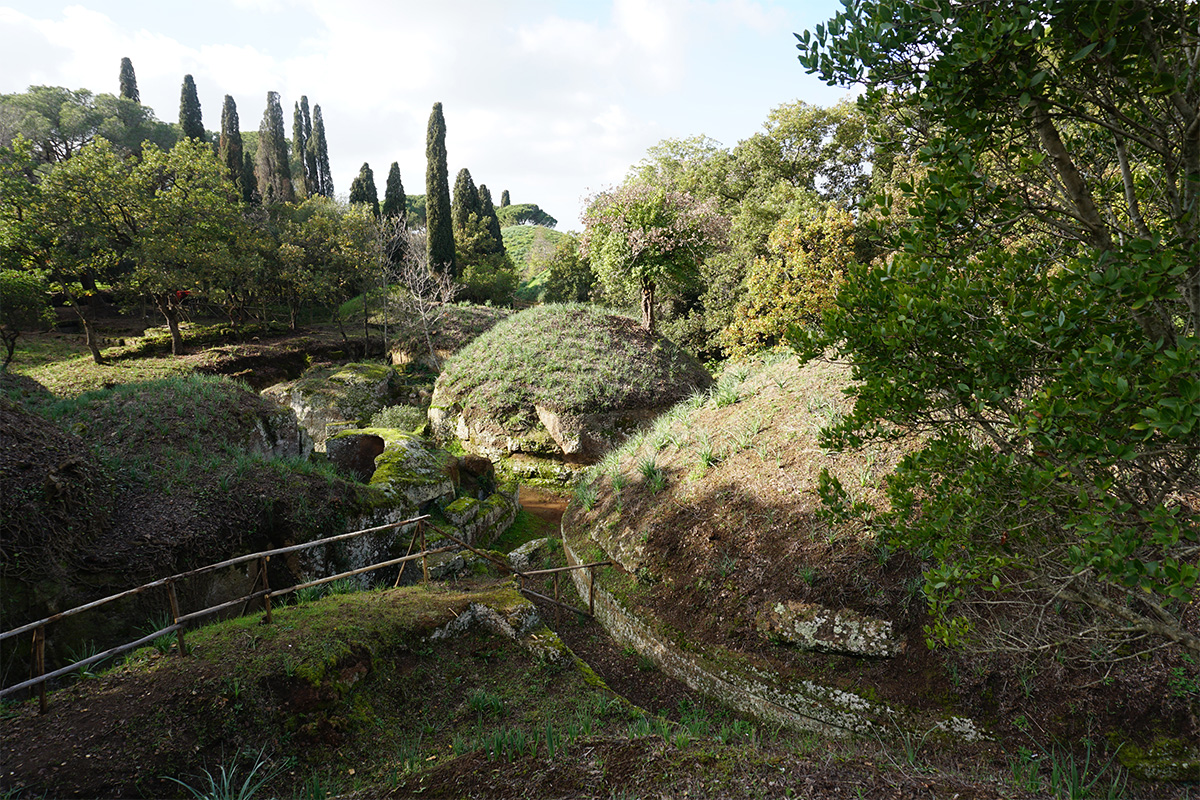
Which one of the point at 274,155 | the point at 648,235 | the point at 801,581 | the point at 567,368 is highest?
the point at 274,155

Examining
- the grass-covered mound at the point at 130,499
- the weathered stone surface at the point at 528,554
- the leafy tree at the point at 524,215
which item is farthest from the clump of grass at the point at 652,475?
the leafy tree at the point at 524,215

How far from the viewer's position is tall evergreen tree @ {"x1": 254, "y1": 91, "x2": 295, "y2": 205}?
35.8m

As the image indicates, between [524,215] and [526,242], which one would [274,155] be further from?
[524,215]

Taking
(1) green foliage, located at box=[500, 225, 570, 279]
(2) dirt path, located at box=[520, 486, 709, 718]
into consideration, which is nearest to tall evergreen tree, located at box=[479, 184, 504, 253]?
(1) green foliage, located at box=[500, 225, 570, 279]

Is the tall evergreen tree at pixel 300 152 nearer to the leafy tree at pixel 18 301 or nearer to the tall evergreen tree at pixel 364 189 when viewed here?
the tall evergreen tree at pixel 364 189

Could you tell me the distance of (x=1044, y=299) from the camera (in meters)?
2.65

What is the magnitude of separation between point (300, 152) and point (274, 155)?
375 inches

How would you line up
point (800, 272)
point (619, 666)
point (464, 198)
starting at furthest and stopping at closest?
point (464, 198) < point (800, 272) < point (619, 666)

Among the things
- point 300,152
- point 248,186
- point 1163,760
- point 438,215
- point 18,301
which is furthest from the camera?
point 300,152

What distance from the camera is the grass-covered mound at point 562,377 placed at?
46.6 ft

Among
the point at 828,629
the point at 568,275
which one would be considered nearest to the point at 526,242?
the point at 568,275

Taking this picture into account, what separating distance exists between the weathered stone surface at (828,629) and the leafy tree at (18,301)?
1750 centimetres

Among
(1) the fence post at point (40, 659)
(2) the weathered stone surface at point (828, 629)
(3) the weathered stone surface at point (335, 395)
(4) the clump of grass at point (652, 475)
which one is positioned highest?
(3) the weathered stone surface at point (335, 395)

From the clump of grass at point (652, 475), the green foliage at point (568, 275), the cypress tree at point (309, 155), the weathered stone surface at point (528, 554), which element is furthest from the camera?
the cypress tree at point (309, 155)
